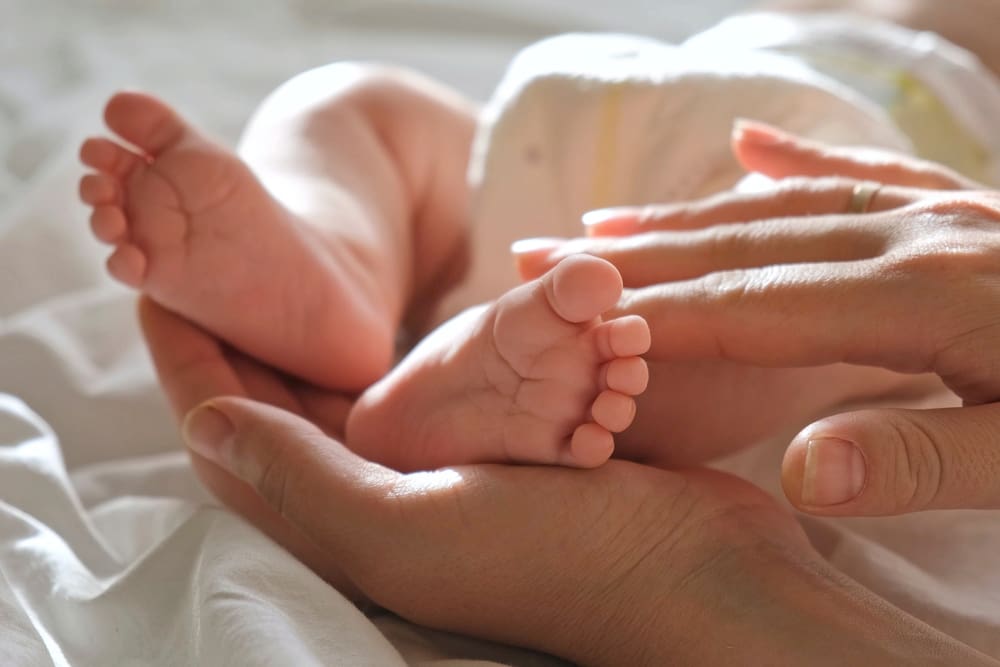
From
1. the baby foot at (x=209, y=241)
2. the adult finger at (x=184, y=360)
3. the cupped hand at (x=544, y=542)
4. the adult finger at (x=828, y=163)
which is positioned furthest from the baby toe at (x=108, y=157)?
the adult finger at (x=828, y=163)

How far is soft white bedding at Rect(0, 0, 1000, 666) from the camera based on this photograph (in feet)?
1.95

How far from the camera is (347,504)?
614 millimetres

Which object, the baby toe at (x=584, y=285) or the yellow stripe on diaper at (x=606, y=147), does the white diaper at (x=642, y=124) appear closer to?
the yellow stripe on diaper at (x=606, y=147)

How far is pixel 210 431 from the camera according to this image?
68cm

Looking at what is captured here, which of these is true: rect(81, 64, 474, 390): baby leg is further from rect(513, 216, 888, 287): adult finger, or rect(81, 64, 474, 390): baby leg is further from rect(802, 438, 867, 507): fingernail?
rect(802, 438, 867, 507): fingernail

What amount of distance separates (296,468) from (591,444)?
18 cm

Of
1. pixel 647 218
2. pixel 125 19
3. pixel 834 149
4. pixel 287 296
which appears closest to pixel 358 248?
pixel 287 296

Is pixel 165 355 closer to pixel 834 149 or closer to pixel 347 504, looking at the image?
pixel 347 504

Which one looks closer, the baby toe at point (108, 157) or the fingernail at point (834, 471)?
the fingernail at point (834, 471)

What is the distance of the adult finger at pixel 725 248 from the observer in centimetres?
67

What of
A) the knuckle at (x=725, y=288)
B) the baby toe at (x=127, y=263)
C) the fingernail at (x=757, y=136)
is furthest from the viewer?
the fingernail at (x=757, y=136)

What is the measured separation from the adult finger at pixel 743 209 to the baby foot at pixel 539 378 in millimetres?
170

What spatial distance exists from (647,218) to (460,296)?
28 centimetres

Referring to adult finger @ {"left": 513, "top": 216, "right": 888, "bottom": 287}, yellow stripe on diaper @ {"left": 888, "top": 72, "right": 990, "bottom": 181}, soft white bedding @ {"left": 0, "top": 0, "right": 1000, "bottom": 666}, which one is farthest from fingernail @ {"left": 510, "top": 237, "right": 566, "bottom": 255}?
yellow stripe on diaper @ {"left": 888, "top": 72, "right": 990, "bottom": 181}
